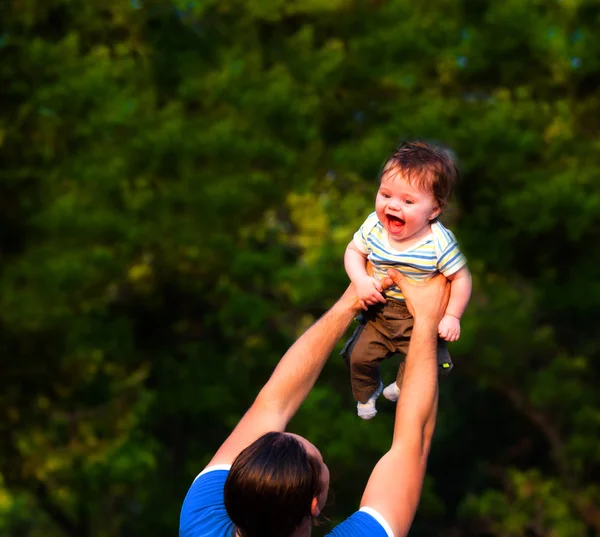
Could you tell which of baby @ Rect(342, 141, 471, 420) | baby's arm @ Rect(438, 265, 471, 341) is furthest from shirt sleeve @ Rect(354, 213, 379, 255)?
baby's arm @ Rect(438, 265, 471, 341)

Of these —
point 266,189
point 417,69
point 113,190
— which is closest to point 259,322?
point 266,189

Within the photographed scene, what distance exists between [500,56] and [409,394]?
54.5 ft

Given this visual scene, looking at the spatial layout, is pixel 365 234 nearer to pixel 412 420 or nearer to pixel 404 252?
pixel 404 252

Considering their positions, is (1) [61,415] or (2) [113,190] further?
(1) [61,415]

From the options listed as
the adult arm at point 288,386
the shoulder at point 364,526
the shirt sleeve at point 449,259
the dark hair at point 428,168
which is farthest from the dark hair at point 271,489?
the dark hair at point 428,168

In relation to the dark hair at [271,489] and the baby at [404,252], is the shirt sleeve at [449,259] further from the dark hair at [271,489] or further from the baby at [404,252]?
the dark hair at [271,489]

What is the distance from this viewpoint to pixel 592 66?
19031 mm

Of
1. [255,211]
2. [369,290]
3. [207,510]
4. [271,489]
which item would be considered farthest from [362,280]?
[255,211]

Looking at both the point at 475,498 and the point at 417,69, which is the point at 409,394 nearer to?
the point at 417,69

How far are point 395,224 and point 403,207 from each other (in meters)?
0.08

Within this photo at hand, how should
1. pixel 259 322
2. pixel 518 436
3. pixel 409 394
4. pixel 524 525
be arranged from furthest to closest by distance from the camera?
pixel 518 436 < pixel 524 525 < pixel 259 322 < pixel 409 394

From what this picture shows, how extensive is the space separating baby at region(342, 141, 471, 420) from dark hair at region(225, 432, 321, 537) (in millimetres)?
1006

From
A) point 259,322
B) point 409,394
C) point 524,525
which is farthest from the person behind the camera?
point 524,525

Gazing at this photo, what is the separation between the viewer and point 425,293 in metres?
3.96
